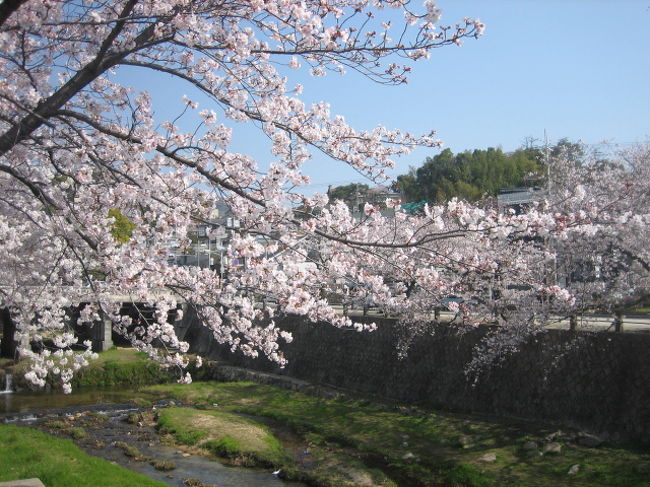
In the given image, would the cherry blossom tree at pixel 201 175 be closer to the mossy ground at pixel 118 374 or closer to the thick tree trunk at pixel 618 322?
the thick tree trunk at pixel 618 322

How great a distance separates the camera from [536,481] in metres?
9.84

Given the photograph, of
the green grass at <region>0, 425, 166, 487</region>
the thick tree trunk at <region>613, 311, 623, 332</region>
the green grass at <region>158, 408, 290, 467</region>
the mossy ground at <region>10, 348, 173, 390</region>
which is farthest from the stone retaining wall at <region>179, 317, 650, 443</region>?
the green grass at <region>0, 425, 166, 487</region>

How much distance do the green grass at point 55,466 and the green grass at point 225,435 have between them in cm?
275

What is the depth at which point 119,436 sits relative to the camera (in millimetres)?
13781

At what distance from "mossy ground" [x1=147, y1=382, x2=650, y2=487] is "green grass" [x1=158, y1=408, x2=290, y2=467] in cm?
68

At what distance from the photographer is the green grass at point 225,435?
12070mm

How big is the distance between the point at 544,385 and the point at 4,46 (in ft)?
38.3

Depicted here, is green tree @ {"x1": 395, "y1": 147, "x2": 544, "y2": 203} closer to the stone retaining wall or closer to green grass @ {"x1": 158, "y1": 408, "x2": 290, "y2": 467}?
the stone retaining wall

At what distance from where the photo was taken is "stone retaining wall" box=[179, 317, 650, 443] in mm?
11367

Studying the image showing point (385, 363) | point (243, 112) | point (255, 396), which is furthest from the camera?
point (255, 396)

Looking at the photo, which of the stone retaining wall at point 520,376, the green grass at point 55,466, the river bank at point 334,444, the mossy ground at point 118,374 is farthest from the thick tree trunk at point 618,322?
the mossy ground at point 118,374

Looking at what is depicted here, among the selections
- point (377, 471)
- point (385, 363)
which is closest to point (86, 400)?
point (385, 363)

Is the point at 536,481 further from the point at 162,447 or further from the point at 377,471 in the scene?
the point at 162,447

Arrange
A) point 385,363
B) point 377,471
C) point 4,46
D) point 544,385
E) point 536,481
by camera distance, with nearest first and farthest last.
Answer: point 4,46, point 536,481, point 377,471, point 544,385, point 385,363
